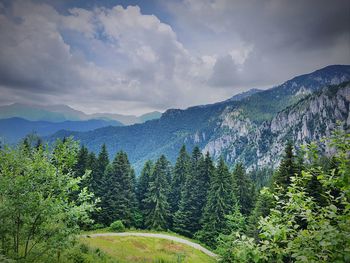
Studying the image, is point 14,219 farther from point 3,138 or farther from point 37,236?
point 3,138

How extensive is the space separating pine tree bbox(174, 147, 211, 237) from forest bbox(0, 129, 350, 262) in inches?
8.0

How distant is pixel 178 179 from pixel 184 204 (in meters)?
7.62

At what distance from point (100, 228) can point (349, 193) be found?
47.3m

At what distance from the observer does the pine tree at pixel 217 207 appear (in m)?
43.2

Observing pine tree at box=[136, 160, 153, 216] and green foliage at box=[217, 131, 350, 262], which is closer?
green foliage at box=[217, 131, 350, 262]

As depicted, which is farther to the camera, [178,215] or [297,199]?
[178,215]

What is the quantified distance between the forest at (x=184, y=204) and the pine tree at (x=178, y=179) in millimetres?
226

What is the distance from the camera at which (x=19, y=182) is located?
9.45 m

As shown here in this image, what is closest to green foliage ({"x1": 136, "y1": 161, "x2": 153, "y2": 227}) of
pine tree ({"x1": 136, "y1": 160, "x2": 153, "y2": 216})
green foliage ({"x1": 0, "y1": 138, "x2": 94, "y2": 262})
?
pine tree ({"x1": 136, "y1": 160, "x2": 153, "y2": 216})

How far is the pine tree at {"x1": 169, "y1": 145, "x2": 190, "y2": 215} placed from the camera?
53.4 meters

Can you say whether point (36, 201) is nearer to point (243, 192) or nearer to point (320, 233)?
point (320, 233)

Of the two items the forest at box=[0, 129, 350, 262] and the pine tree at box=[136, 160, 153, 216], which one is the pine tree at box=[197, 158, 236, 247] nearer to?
the forest at box=[0, 129, 350, 262]

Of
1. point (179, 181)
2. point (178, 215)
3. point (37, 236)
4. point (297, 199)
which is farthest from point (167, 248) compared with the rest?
point (297, 199)

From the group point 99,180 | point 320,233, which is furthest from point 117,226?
point 320,233
